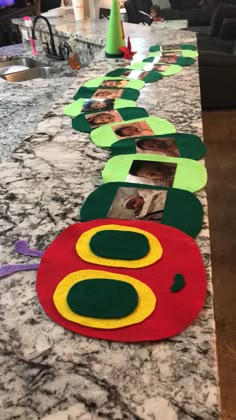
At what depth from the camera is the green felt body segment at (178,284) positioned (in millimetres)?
622

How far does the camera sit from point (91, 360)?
53cm

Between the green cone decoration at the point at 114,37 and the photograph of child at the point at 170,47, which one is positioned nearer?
the green cone decoration at the point at 114,37

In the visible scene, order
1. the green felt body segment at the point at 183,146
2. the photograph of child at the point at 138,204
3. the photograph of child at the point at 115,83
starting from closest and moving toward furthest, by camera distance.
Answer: the photograph of child at the point at 138,204
the green felt body segment at the point at 183,146
the photograph of child at the point at 115,83

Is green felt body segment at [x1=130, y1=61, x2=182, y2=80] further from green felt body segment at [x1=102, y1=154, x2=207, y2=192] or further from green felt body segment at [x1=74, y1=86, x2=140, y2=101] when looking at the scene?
green felt body segment at [x1=102, y1=154, x2=207, y2=192]

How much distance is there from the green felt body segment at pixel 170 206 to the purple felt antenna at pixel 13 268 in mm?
157

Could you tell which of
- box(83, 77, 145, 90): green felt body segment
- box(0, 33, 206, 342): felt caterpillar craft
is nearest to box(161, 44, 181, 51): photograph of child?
box(83, 77, 145, 90): green felt body segment

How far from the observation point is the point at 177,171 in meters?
0.96

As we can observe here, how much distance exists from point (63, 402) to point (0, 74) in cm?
251

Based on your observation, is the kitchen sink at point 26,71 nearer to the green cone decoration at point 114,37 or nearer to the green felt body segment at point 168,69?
the green cone decoration at point 114,37

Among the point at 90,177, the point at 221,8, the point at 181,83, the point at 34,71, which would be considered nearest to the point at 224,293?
the point at 181,83

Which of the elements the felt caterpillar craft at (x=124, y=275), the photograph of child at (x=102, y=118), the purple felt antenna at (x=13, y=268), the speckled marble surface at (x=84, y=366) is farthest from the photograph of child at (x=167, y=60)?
the purple felt antenna at (x=13, y=268)

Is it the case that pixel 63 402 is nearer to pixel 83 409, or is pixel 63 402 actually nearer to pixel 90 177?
pixel 83 409

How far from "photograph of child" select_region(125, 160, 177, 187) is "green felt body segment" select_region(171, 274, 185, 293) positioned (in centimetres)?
31

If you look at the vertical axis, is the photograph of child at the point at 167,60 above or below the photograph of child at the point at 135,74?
above
